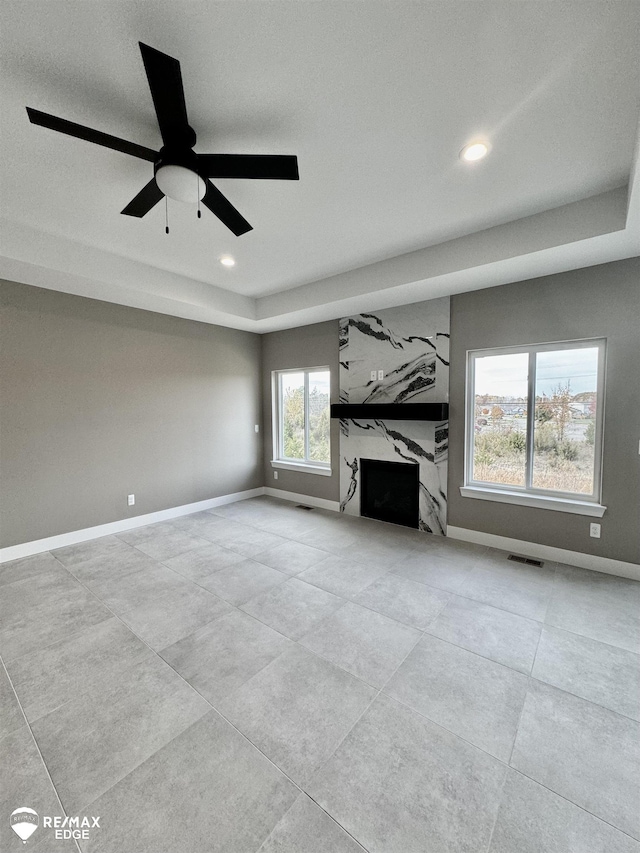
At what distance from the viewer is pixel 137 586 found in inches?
119

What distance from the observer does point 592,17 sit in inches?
55.1

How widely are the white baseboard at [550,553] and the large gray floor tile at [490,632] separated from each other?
4.02 ft

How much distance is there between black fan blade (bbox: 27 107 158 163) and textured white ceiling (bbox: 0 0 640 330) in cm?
29

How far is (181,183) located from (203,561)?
10.3 ft

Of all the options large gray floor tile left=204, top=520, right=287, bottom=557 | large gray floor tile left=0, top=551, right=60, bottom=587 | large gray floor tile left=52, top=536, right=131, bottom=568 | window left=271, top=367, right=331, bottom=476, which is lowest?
large gray floor tile left=204, top=520, right=287, bottom=557

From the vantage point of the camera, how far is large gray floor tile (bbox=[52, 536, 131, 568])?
353cm

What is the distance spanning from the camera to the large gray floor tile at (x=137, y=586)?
278 centimetres

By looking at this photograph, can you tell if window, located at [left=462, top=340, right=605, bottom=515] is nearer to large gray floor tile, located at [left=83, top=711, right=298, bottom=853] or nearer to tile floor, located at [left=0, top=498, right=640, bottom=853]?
tile floor, located at [left=0, top=498, right=640, bottom=853]

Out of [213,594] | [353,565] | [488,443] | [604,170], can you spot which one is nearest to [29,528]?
[213,594]

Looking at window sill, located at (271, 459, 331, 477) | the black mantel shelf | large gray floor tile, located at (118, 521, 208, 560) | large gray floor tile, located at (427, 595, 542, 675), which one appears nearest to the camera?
large gray floor tile, located at (427, 595, 542, 675)

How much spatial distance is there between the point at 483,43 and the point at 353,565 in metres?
3.56

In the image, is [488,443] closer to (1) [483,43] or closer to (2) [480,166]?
(2) [480,166]

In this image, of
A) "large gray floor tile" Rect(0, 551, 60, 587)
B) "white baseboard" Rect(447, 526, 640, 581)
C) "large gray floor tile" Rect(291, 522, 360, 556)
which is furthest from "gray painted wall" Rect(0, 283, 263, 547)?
"white baseboard" Rect(447, 526, 640, 581)

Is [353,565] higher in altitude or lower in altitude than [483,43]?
lower
